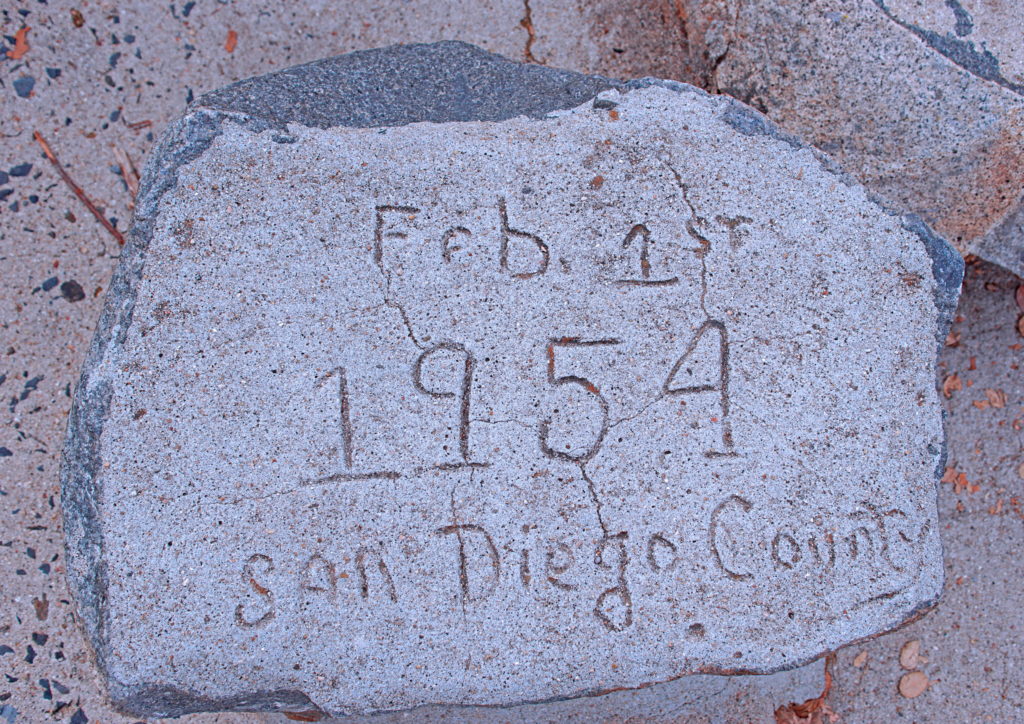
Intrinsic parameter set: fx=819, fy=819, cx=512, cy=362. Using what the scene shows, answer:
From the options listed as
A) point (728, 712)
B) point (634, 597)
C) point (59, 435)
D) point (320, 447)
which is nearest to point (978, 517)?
point (728, 712)

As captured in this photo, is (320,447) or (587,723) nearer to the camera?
(320,447)

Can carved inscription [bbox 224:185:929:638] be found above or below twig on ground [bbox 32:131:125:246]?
below

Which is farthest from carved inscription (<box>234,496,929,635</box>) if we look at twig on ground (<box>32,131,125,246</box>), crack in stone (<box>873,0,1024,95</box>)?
twig on ground (<box>32,131,125,246</box>)

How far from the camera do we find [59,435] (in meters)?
2.07

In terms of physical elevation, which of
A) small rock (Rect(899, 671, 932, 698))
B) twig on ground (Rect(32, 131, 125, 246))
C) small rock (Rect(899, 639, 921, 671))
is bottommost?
small rock (Rect(899, 671, 932, 698))

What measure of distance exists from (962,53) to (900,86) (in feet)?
0.43

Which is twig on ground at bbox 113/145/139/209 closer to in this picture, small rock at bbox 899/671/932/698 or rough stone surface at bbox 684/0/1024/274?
rough stone surface at bbox 684/0/1024/274

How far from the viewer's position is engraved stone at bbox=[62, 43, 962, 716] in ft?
4.97

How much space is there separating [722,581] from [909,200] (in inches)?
37.5

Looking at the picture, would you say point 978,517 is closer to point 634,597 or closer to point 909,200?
point 909,200

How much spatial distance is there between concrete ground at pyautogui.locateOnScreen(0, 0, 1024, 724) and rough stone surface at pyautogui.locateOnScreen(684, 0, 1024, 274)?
0.44 m

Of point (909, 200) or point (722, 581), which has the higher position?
point (909, 200)

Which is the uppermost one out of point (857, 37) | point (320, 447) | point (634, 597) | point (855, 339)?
point (857, 37)

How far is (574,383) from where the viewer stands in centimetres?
155
